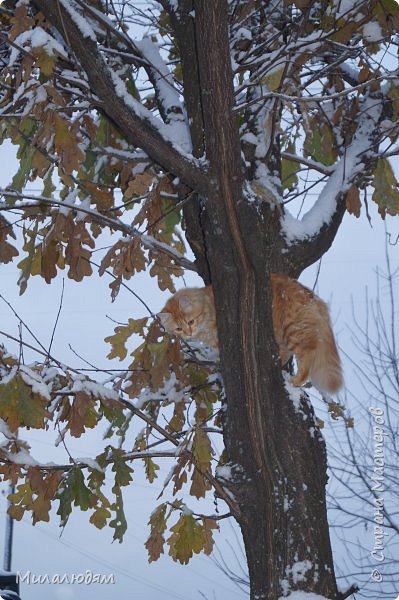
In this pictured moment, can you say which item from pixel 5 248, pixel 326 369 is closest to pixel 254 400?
pixel 326 369

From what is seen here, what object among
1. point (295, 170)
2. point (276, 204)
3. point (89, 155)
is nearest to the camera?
point (276, 204)

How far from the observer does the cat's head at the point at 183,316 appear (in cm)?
455

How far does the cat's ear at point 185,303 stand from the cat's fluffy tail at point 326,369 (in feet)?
3.66

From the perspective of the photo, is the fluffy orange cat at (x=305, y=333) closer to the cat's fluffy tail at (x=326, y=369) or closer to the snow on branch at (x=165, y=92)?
the cat's fluffy tail at (x=326, y=369)

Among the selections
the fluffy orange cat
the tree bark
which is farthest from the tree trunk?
the fluffy orange cat

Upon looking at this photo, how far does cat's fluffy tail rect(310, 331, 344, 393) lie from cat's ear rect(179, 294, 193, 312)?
112 cm

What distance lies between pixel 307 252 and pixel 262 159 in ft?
1.95

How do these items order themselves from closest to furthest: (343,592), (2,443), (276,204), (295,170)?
(343,592), (2,443), (276,204), (295,170)

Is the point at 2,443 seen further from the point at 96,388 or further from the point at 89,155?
the point at 89,155

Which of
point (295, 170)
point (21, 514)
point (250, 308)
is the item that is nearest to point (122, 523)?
point (21, 514)

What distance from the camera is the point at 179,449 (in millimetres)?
3012

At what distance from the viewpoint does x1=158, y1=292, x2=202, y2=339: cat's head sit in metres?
4.55

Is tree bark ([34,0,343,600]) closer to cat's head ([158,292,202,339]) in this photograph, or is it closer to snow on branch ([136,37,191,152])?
snow on branch ([136,37,191,152])

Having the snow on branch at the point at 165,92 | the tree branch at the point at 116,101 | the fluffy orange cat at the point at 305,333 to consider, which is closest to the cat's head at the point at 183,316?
the fluffy orange cat at the point at 305,333
